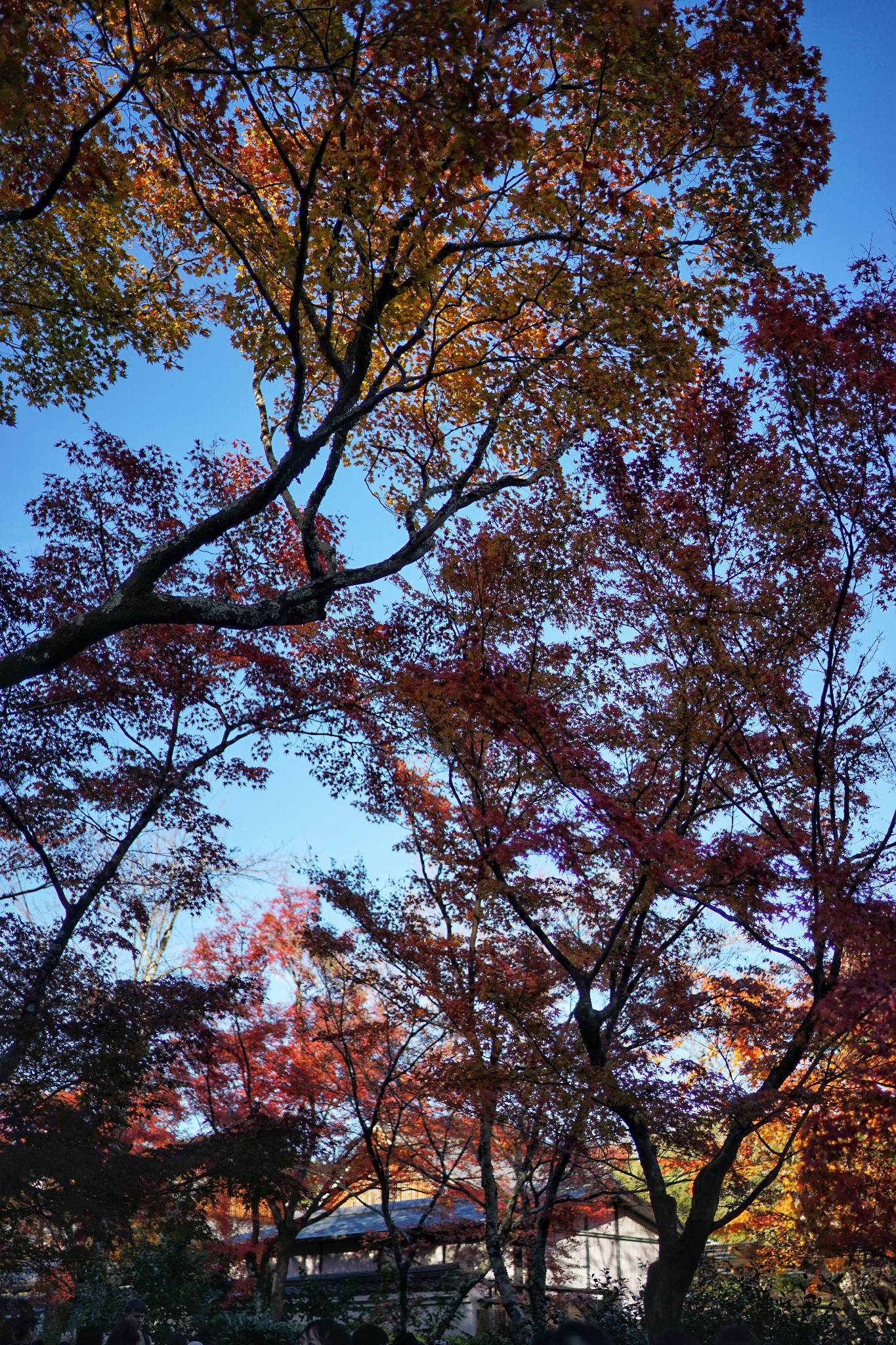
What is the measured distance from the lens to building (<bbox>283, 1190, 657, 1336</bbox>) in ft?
58.5

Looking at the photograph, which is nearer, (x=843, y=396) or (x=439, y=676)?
(x=843, y=396)

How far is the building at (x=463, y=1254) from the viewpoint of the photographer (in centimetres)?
1784

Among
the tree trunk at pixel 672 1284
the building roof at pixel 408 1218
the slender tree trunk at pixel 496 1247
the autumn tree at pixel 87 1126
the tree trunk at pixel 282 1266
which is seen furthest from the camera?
the building roof at pixel 408 1218

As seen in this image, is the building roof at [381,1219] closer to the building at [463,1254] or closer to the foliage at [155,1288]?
the building at [463,1254]

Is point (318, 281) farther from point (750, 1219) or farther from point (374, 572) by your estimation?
point (750, 1219)

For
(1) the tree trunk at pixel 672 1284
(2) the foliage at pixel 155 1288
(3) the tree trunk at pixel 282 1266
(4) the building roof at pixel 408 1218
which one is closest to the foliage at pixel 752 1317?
(4) the building roof at pixel 408 1218

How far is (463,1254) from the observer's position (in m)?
19.2

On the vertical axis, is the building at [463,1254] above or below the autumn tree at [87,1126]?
below

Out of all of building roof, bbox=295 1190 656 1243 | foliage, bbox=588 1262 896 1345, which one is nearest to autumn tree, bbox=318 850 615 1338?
foliage, bbox=588 1262 896 1345

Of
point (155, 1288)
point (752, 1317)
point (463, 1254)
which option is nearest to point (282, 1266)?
point (155, 1288)

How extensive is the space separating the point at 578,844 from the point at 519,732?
1173 millimetres

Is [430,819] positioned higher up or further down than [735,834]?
higher up

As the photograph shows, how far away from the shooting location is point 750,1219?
49.1ft

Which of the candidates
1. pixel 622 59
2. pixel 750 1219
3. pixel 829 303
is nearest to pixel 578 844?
pixel 829 303
